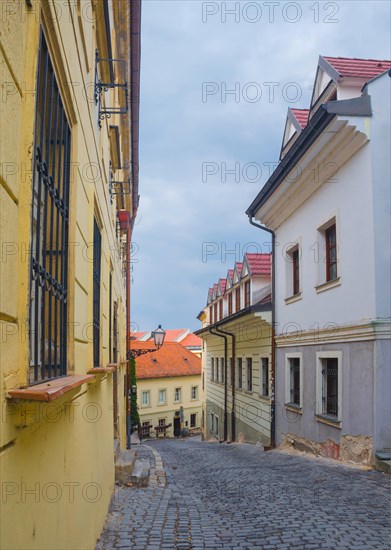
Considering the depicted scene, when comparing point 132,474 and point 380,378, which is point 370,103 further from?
point 132,474

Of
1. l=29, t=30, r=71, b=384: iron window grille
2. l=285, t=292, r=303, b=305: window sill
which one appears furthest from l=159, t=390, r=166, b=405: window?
l=29, t=30, r=71, b=384: iron window grille

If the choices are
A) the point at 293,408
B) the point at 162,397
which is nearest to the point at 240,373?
the point at 293,408

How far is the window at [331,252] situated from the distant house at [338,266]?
22 millimetres

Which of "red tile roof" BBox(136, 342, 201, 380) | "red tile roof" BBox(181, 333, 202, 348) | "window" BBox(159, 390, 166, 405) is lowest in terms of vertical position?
"window" BBox(159, 390, 166, 405)

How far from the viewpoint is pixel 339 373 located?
9.89 meters

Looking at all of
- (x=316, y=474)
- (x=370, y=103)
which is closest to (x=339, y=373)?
(x=316, y=474)

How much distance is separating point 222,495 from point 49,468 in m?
5.19

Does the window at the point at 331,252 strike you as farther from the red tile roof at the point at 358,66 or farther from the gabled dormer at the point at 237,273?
the gabled dormer at the point at 237,273

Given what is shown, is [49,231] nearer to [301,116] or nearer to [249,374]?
[301,116]

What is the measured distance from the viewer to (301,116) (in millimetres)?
14133

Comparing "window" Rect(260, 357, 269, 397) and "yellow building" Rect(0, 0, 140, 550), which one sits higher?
"yellow building" Rect(0, 0, 140, 550)

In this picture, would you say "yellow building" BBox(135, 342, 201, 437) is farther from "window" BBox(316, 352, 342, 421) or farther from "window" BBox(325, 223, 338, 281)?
"window" BBox(325, 223, 338, 281)

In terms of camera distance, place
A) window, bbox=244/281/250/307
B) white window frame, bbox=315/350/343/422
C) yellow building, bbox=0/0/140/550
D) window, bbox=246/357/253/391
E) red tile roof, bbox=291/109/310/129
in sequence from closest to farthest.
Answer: yellow building, bbox=0/0/140/550 < white window frame, bbox=315/350/343/422 < red tile roof, bbox=291/109/310/129 < window, bbox=246/357/253/391 < window, bbox=244/281/250/307

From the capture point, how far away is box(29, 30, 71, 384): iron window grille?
8.20ft
